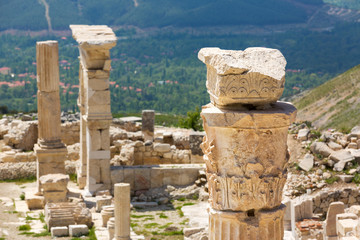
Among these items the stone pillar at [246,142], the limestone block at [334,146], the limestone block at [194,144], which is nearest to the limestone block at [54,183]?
the limestone block at [194,144]

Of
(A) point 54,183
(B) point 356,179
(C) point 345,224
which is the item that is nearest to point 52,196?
(A) point 54,183

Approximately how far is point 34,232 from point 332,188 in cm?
640

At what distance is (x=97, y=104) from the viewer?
16531 millimetres

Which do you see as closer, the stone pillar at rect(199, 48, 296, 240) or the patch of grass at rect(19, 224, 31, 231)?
the stone pillar at rect(199, 48, 296, 240)

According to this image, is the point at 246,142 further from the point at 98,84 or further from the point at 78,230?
the point at 98,84

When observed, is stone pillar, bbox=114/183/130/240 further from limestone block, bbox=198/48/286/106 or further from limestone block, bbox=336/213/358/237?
limestone block, bbox=198/48/286/106

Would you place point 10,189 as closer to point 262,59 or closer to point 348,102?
point 348,102

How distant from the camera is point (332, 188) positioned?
1441cm

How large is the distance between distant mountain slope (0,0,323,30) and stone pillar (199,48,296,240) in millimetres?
78683

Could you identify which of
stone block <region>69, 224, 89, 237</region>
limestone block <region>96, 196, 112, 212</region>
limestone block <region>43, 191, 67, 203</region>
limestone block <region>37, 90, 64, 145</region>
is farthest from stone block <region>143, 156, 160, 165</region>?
stone block <region>69, 224, 89, 237</region>

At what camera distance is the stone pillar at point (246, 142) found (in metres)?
5.44

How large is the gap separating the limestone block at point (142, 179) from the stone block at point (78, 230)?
3.45 meters

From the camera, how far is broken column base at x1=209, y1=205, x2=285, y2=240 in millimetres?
5570

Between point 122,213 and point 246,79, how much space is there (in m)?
7.93
